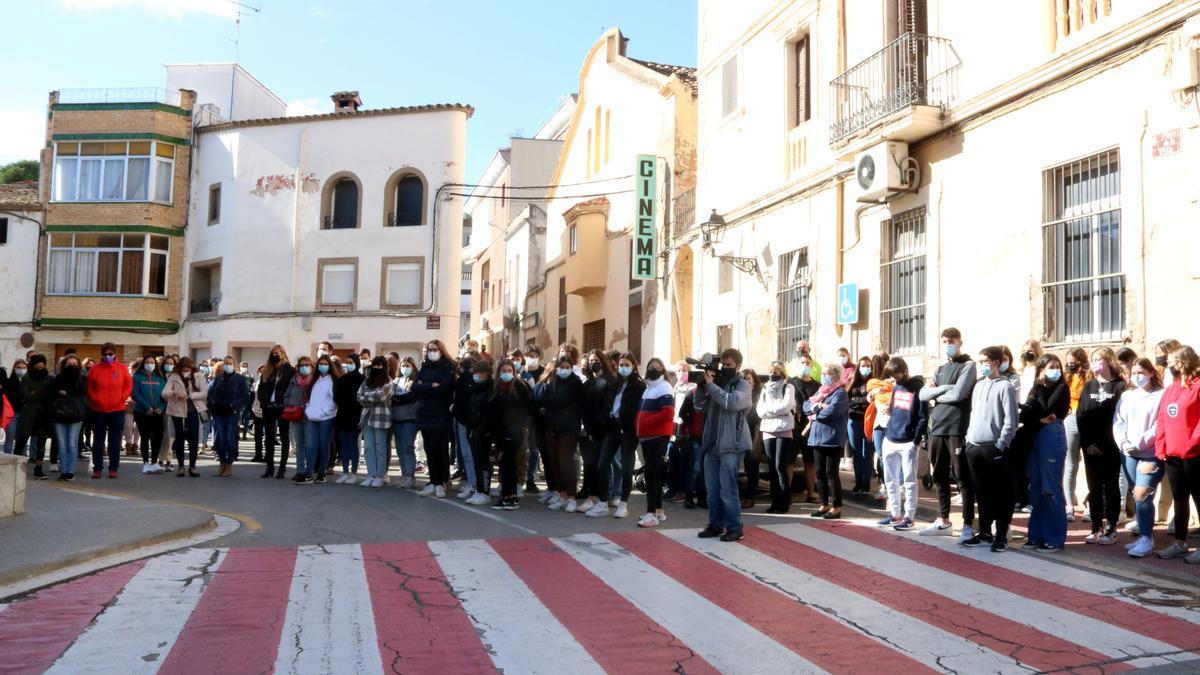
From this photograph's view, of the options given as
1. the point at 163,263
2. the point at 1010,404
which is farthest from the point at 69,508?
the point at 163,263

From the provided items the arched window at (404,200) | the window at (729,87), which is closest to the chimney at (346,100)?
the arched window at (404,200)

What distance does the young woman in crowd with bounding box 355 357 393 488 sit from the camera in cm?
1377

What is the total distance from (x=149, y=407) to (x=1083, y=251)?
42.5 ft

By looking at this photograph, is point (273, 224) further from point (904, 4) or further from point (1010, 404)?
point (1010, 404)

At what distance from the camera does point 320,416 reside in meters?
13.8

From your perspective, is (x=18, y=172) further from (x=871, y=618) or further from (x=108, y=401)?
(x=871, y=618)

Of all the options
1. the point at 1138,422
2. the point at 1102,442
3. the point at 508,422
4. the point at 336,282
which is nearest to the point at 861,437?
the point at 1102,442

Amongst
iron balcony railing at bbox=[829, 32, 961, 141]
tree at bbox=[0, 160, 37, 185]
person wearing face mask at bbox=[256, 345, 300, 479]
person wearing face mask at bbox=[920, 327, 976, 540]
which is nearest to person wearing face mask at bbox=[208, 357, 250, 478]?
person wearing face mask at bbox=[256, 345, 300, 479]

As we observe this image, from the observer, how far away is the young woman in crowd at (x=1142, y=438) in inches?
343

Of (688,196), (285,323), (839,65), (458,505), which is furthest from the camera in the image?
(285,323)

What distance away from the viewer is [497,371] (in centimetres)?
1211

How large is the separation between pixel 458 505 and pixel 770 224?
9382 millimetres

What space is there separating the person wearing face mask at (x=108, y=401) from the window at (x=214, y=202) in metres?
21.1

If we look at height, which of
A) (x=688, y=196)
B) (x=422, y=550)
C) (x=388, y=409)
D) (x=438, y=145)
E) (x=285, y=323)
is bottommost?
(x=422, y=550)
